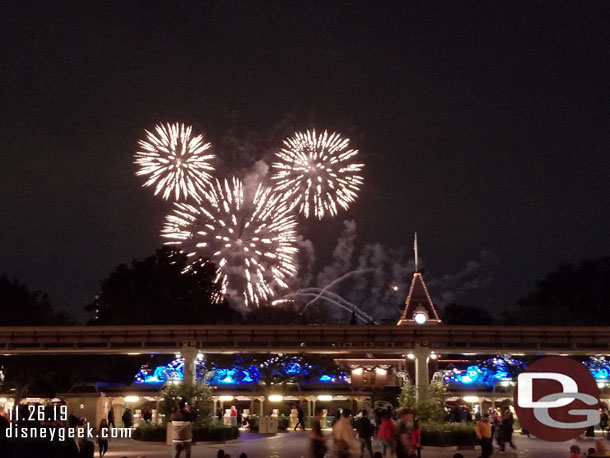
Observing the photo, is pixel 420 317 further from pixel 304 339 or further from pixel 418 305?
pixel 304 339

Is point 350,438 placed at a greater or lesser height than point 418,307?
lesser

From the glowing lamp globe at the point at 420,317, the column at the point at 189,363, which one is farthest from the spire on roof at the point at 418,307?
the column at the point at 189,363

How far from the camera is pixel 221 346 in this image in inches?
1780

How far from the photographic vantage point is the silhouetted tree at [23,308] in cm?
7250

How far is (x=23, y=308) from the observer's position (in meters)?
74.4

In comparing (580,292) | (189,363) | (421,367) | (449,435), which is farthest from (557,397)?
(580,292)

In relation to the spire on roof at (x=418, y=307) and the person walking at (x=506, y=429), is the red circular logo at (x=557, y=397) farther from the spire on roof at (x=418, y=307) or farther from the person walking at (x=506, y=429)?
the spire on roof at (x=418, y=307)

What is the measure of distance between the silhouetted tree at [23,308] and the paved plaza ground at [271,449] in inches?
1472

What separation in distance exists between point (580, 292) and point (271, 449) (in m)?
84.8

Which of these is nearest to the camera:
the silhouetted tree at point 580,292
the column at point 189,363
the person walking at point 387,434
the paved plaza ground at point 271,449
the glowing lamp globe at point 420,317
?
the person walking at point 387,434

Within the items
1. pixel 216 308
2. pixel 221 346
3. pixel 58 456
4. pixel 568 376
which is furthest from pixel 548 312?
pixel 58 456

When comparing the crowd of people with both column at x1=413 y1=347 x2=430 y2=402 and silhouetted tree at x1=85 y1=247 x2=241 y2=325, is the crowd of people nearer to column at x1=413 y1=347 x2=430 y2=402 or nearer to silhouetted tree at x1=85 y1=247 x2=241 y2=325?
column at x1=413 y1=347 x2=430 y2=402

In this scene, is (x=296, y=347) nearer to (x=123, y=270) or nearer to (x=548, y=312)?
(x=123, y=270)

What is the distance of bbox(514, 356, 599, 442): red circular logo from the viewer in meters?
21.3
